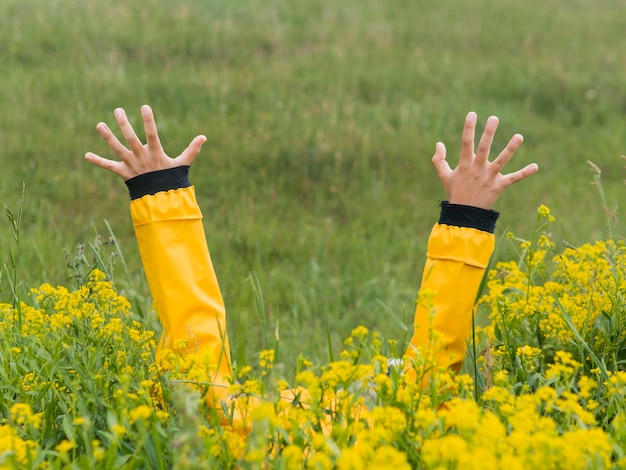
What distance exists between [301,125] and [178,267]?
411 centimetres

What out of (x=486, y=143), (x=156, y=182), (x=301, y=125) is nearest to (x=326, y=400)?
(x=156, y=182)

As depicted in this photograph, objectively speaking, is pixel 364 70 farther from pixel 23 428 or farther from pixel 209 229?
pixel 23 428

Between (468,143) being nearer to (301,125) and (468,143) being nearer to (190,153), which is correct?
(190,153)

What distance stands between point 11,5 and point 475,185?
7.75m

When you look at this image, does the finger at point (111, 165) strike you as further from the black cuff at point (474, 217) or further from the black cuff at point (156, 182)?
the black cuff at point (474, 217)

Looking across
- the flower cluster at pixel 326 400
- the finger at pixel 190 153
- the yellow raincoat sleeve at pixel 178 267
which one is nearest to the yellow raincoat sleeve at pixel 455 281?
the flower cluster at pixel 326 400

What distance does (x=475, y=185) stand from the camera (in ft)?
8.72

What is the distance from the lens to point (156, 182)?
2.60 metres

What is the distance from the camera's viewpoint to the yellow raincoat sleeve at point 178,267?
2.53 metres

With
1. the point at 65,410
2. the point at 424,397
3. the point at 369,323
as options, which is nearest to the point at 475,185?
the point at 424,397

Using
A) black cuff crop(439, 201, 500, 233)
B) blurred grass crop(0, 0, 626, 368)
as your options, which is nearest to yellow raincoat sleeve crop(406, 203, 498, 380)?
black cuff crop(439, 201, 500, 233)

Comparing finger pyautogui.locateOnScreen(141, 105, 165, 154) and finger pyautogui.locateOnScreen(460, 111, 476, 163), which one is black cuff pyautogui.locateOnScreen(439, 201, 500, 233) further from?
finger pyautogui.locateOnScreen(141, 105, 165, 154)

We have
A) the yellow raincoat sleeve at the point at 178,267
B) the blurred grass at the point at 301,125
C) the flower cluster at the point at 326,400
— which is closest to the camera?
the flower cluster at the point at 326,400

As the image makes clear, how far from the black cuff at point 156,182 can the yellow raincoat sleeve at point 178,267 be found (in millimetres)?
18
